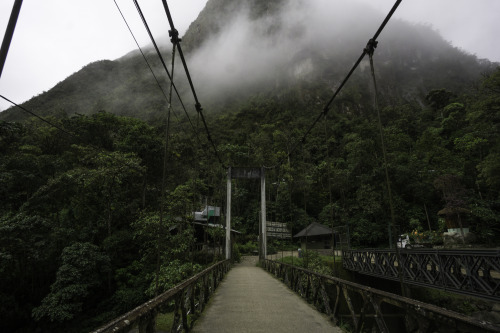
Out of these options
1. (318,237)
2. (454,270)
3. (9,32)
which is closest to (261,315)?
(9,32)

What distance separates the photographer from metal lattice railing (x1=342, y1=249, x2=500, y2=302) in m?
5.14

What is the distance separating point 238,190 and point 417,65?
227 ft

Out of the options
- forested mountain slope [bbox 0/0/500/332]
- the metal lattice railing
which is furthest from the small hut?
the metal lattice railing

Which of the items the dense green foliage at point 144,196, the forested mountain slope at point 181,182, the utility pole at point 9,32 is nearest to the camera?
the utility pole at point 9,32

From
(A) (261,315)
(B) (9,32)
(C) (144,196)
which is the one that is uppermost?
(C) (144,196)

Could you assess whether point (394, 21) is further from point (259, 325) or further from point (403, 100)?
point (259, 325)

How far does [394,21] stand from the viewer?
8169 cm

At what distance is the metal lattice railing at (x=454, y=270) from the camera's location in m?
5.14

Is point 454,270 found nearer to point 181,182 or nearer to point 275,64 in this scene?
point 181,182

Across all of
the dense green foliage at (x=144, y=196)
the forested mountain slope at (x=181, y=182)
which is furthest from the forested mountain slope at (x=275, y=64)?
the dense green foliage at (x=144, y=196)

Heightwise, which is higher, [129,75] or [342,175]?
[129,75]

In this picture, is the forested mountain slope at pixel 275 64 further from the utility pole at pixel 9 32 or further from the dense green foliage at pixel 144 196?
the utility pole at pixel 9 32

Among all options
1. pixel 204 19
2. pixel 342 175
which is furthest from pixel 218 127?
pixel 204 19

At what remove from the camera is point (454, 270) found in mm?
5910
